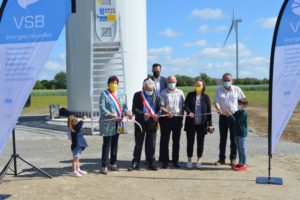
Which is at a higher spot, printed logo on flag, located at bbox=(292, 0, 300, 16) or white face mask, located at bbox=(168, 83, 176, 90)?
printed logo on flag, located at bbox=(292, 0, 300, 16)

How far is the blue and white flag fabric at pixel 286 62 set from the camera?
8008 millimetres

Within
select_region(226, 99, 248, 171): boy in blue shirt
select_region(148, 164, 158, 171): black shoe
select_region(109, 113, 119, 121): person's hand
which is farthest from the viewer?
select_region(148, 164, 158, 171): black shoe

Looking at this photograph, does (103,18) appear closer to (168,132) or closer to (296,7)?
(168,132)

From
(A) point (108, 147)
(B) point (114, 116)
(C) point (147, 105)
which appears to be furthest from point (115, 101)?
(A) point (108, 147)

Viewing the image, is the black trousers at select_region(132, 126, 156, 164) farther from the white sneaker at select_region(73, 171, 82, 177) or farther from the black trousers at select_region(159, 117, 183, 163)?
the white sneaker at select_region(73, 171, 82, 177)

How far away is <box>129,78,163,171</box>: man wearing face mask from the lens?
30.8 ft

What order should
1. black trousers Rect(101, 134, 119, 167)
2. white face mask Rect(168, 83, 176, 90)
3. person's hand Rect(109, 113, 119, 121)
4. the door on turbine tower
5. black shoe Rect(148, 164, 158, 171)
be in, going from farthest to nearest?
1. the door on turbine tower
2. white face mask Rect(168, 83, 176, 90)
3. black shoe Rect(148, 164, 158, 171)
4. black trousers Rect(101, 134, 119, 167)
5. person's hand Rect(109, 113, 119, 121)

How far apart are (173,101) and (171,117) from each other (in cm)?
35

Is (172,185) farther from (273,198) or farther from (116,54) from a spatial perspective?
(116,54)

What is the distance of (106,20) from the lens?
1716cm

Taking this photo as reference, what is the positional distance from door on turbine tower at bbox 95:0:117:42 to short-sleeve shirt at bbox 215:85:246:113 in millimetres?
8402

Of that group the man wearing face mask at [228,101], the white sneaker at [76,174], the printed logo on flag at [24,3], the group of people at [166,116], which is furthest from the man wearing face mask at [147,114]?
the printed logo on flag at [24,3]

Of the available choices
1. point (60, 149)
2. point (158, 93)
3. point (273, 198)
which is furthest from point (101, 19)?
point (273, 198)

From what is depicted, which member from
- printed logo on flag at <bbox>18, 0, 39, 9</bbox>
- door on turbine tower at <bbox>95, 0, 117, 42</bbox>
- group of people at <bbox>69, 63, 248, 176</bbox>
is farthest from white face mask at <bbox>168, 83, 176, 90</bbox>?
door on turbine tower at <bbox>95, 0, 117, 42</bbox>
